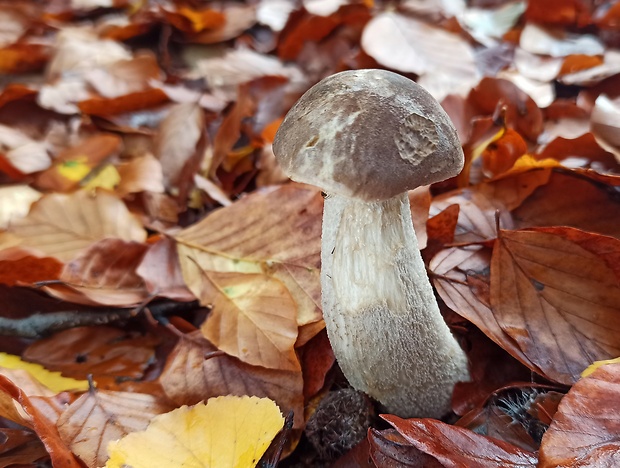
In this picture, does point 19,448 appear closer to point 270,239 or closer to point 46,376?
point 46,376

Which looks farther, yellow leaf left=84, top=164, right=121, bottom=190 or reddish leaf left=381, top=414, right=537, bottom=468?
yellow leaf left=84, top=164, right=121, bottom=190

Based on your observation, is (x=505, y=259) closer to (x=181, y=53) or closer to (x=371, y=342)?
(x=371, y=342)

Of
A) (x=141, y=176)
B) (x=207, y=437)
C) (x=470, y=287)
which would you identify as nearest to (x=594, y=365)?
(x=470, y=287)

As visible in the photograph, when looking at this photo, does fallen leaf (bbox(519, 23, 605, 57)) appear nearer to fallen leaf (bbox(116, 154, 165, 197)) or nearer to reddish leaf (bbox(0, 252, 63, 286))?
fallen leaf (bbox(116, 154, 165, 197))

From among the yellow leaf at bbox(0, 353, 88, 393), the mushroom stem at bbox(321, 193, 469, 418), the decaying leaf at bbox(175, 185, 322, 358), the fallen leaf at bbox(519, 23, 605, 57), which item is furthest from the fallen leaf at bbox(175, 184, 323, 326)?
the fallen leaf at bbox(519, 23, 605, 57)

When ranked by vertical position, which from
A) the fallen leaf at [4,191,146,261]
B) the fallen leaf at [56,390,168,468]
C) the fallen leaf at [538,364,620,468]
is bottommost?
the fallen leaf at [4,191,146,261]

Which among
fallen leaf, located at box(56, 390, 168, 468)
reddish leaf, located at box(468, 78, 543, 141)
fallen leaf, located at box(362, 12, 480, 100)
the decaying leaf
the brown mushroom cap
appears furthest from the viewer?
fallen leaf, located at box(362, 12, 480, 100)

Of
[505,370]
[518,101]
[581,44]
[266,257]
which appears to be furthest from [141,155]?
[581,44]
